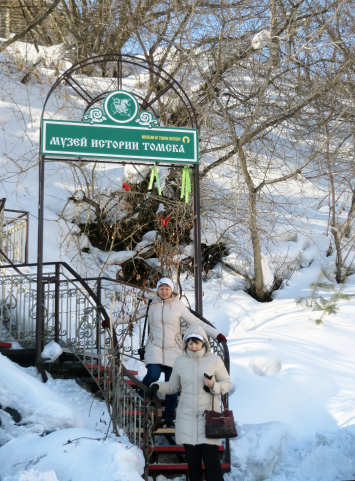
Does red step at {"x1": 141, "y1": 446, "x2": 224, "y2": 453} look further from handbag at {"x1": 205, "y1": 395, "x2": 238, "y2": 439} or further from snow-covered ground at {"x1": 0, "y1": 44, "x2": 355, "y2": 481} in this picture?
handbag at {"x1": 205, "y1": 395, "x2": 238, "y2": 439}

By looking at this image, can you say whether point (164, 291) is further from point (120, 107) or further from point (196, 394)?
point (120, 107)

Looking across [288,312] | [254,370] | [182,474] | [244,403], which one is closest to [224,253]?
[288,312]

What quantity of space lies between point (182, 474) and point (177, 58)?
1050 centimetres

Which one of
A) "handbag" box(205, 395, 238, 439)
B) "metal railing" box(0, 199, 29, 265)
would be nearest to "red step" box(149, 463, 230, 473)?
"handbag" box(205, 395, 238, 439)

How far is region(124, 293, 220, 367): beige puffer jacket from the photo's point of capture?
4.87 m

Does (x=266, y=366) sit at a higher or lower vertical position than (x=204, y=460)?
higher

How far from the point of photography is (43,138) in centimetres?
585

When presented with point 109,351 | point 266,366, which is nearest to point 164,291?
point 109,351

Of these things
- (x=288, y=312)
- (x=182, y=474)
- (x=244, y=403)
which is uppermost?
(x=288, y=312)

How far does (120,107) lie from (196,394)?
386 cm

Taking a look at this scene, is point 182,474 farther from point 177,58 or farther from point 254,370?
point 177,58

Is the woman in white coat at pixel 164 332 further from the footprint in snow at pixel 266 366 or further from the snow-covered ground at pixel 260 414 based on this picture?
the footprint in snow at pixel 266 366

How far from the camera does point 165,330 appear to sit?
4.95 m

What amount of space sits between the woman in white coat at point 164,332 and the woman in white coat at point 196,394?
2.66ft
